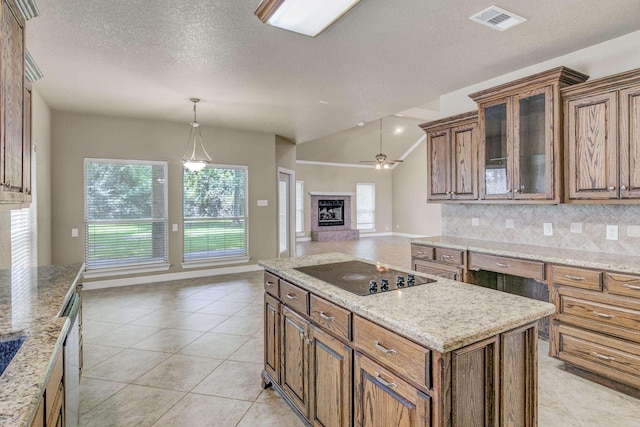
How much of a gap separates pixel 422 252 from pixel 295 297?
2233 mm

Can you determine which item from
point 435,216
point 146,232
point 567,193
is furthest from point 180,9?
point 435,216

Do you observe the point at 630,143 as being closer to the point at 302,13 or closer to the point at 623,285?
the point at 623,285

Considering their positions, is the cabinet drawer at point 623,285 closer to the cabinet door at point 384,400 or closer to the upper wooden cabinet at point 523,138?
the upper wooden cabinet at point 523,138

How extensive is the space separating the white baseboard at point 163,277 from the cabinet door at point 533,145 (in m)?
4.83

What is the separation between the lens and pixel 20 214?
140 inches

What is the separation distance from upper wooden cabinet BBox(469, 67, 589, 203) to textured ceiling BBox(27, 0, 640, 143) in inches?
13.0

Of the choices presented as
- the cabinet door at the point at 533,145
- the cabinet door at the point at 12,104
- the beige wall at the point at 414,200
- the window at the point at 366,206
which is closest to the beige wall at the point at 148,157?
the cabinet door at the point at 12,104

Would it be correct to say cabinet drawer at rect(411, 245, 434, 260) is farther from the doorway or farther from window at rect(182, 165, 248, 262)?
the doorway

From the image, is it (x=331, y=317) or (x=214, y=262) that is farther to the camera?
(x=214, y=262)

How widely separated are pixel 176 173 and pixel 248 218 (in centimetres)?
150

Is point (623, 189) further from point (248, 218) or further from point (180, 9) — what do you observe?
point (248, 218)

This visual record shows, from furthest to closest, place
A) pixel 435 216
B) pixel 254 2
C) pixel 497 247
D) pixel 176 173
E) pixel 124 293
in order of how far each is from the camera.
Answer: pixel 435 216 → pixel 176 173 → pixel 124 293 → pixel 497 247 → pixel 254 2

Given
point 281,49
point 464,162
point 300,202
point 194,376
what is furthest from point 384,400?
point 300,202

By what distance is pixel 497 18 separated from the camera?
2521 mm
